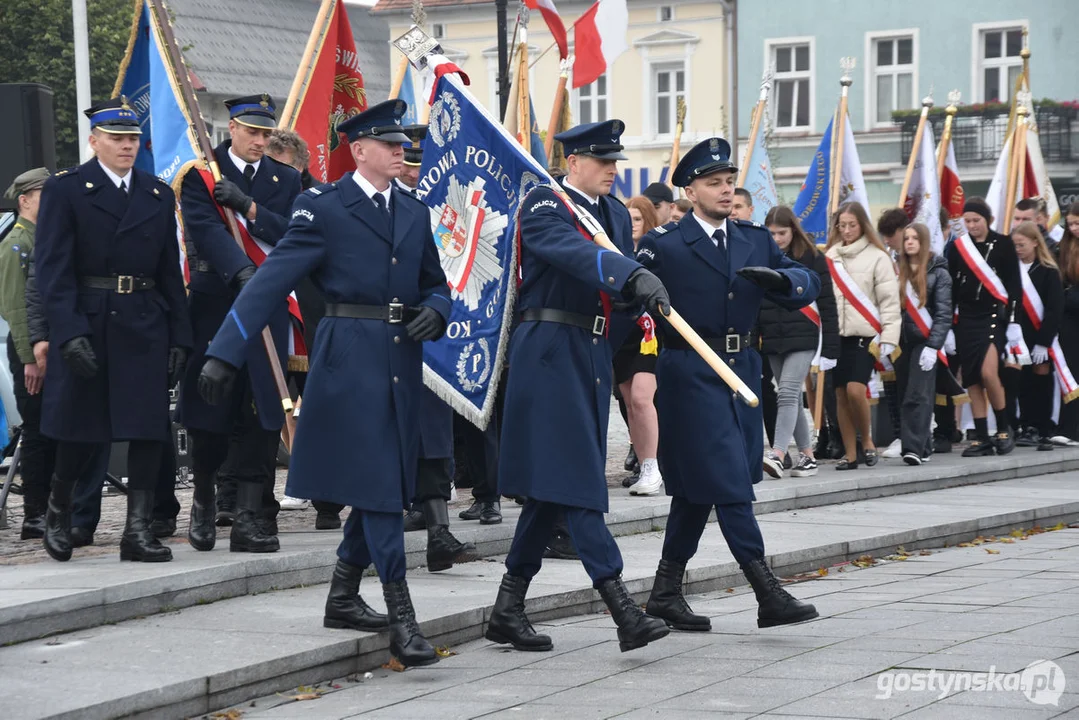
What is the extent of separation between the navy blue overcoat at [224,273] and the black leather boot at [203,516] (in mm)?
277

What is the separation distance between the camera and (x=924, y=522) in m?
10.9

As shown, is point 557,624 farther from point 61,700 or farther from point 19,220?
point 19,220

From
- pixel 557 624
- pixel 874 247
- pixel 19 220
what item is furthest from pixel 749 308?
pixel 874 247

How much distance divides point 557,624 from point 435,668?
1108 mm

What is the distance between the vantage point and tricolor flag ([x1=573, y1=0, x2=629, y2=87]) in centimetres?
1452

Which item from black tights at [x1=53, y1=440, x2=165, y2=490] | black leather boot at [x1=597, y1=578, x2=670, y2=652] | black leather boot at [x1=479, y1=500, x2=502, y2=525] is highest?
black tights at [x1=53, y1=440, x2=165, y2=490]

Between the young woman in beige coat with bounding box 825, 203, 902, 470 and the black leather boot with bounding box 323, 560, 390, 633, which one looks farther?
the young woman in beige coat with bounding box 825, 203, 902, 470

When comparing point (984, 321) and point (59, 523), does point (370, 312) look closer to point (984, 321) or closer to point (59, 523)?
point (59, 523)

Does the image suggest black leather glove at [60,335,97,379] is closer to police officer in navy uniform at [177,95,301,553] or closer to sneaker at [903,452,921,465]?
police officer in navy uniform at [177,95,301,553]

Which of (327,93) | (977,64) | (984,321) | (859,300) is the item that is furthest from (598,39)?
(977,64)

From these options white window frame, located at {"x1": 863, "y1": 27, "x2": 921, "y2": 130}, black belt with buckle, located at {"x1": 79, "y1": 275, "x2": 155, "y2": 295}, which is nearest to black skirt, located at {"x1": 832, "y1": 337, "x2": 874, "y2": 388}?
black belt with buckle, located at {"x1": 79, "y1": 275, "x2": 155, "y2": 295}

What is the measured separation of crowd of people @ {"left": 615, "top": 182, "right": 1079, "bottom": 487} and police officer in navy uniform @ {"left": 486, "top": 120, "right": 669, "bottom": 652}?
431 cm

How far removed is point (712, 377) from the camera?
24.2ft

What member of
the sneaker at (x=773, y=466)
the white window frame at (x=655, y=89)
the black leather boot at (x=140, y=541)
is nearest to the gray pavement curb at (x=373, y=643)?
the black leather boot at (x=140, y=541)
